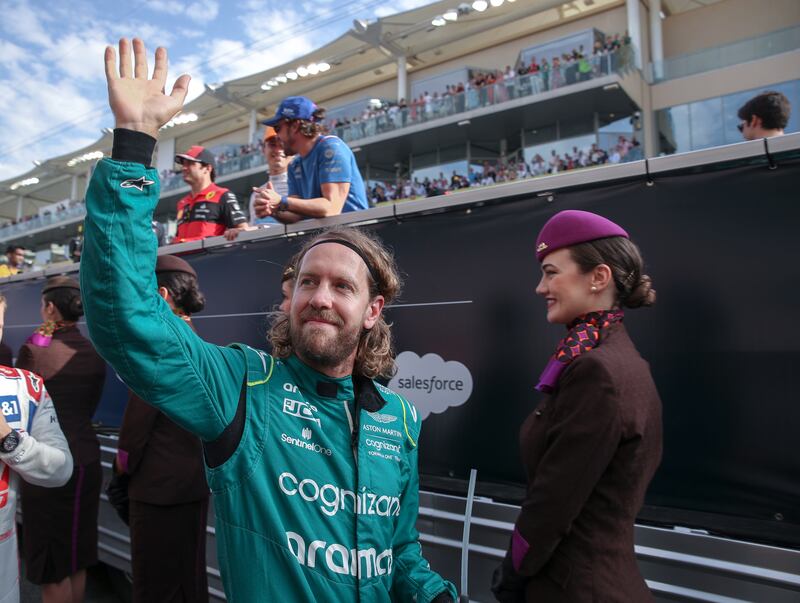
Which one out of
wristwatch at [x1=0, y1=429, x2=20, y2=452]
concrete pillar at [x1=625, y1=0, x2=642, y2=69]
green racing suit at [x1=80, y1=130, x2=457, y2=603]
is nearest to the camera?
green racing suit at [x1=80, y1=130, x2=457, y2=603]

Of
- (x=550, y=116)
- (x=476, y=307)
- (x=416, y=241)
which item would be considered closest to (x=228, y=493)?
(x=476, y=307)

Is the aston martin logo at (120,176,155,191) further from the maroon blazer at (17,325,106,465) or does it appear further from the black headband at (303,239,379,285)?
the maroon blazer at (17,325,106,465)

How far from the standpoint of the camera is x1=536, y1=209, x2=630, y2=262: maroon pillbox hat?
1.80 m

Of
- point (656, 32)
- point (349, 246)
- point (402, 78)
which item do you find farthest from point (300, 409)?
point (402, 78)

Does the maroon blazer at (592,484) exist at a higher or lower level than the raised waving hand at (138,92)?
lower

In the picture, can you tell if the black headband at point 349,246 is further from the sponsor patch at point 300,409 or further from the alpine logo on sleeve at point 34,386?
the alpine logo on sleeve at point 34,386

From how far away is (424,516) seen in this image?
8.48 ft

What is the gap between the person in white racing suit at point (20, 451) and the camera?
2424 millimetres

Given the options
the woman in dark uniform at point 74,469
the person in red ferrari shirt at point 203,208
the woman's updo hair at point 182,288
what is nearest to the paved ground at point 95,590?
the woman in dark uniform at point 74,469

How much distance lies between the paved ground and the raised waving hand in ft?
13.2

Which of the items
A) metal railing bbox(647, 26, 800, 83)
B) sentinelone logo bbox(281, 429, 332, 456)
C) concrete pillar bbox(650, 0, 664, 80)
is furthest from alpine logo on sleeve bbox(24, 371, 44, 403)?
concrete pillar bbox(650, 0, 664, 80)

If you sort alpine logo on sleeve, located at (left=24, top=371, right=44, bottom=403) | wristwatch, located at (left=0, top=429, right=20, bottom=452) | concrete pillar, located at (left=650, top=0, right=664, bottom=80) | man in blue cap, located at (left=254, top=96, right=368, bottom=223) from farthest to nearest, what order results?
concrete pillar, located at (left=650, top=0, right=664, bottom=80), man in blue cap, located at (left=254, top=96, right=368, bottom=223), alpine logo on sleeve, located at (left=24, top=371, right=44, bottom=403), wristwatch, located at (left=0, top=429, right=20, bottom=452)

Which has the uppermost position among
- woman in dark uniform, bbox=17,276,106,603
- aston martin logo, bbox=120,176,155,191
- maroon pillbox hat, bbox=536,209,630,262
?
maroon pillbox hat, bbox=536,209,630,262

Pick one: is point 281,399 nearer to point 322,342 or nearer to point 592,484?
point 322,342
